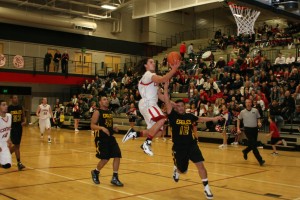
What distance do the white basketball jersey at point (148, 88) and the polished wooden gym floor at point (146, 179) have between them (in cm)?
172

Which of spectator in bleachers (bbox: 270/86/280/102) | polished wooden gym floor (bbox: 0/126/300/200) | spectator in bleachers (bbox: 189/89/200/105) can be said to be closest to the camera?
polished wooden gym floor (bbox: 0/126/300/200)

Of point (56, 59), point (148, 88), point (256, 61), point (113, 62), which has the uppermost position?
point (113, 62)

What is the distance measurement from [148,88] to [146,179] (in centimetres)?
254

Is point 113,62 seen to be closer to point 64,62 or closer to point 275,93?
point 64,62

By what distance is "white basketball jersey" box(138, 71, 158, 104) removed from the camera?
6.28 meters

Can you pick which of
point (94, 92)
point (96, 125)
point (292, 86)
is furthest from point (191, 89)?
point (96, 125)

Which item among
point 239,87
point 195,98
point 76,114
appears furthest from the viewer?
point 76,114

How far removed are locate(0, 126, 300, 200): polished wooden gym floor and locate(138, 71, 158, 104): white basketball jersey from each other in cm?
172

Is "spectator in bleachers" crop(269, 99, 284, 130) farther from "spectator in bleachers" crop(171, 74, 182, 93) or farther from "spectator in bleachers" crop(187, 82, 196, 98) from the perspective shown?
"spectator in bleachers" crop(171, 74, 182, 93)

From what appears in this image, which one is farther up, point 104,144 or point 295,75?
point 295,75

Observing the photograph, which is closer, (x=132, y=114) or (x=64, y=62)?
(x=132, y=114)

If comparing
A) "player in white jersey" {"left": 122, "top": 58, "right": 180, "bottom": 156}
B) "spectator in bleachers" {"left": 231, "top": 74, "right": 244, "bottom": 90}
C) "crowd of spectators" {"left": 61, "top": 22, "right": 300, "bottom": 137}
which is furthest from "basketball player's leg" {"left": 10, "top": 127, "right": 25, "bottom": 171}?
"spectator in bleachers" {"left": 231, "top": 74, "right": 244, "bottom": 90}

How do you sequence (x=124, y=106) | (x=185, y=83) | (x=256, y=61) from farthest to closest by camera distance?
(x=124, y=106) → (x=185, y=83) → (x=256, y=61)

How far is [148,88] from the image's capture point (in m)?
6.37
